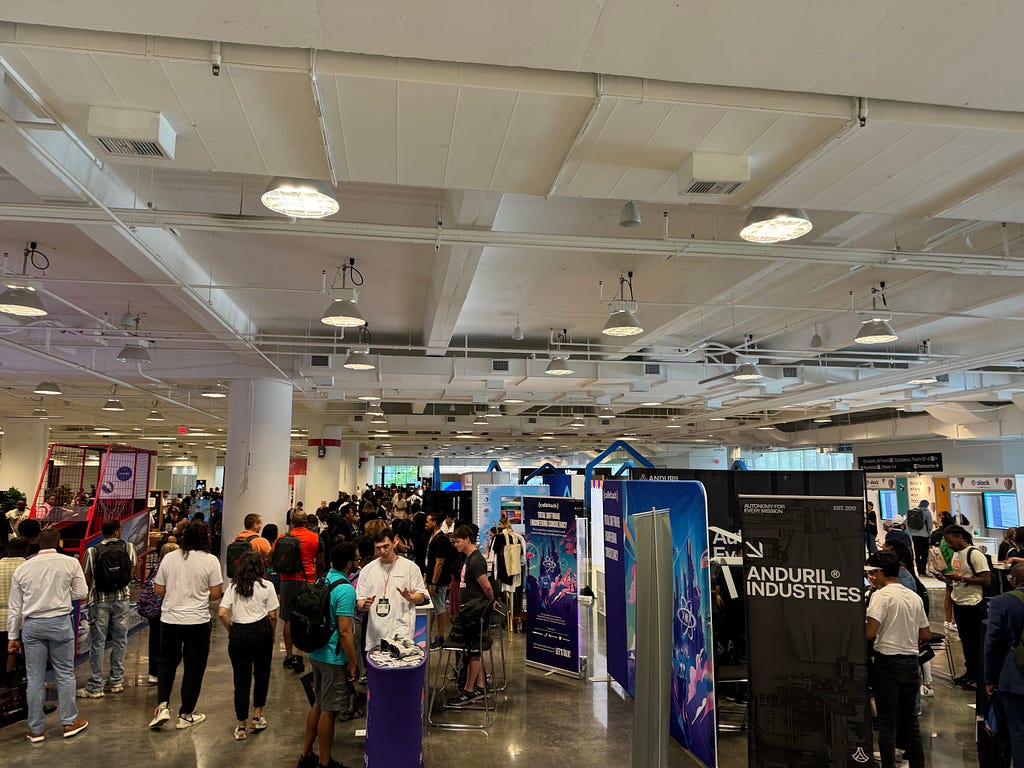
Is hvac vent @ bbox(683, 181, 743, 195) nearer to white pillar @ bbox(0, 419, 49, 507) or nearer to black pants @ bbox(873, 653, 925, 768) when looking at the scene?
black pants @ bbox(873, 653, 925, 768)

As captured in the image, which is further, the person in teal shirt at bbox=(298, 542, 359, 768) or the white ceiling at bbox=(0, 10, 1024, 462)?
the person in teal shirt at bbox=(298, 542, 359, 768)

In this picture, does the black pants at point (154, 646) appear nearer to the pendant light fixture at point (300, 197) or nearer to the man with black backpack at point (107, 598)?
the man with black backpack at point (107, 598)

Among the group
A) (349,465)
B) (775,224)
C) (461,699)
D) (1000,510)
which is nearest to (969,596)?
(775,224)

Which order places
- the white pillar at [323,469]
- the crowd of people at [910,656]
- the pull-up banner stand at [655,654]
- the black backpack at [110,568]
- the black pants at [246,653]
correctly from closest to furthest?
1. the pull-up banner stand at [655,654]
2. the crowd of people at [910,656]
3. the black pants at [246,653]
4. the black backpack at [110,568]
5. the white pillar at [323,469]

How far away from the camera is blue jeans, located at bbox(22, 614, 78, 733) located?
4.73 meters

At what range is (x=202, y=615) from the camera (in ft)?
16.5

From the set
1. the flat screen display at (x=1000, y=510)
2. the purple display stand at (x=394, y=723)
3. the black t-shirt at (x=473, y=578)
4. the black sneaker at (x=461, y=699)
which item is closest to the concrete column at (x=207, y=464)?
the flat screen display at (x=1000, y=510)

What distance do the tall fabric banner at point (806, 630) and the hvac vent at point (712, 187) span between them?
1862 millimetres

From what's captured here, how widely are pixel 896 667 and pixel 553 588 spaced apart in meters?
3.31

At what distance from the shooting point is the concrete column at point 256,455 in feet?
37.1

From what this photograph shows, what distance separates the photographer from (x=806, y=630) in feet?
12.0

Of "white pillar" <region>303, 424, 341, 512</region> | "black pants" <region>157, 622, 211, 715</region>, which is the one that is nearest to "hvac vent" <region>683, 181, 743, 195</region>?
"black pants" <region>157, 622, 211, 715</region>

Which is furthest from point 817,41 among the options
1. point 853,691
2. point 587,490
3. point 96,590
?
point 587,490

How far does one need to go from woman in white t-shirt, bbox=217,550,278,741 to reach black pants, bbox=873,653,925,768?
160 inches
